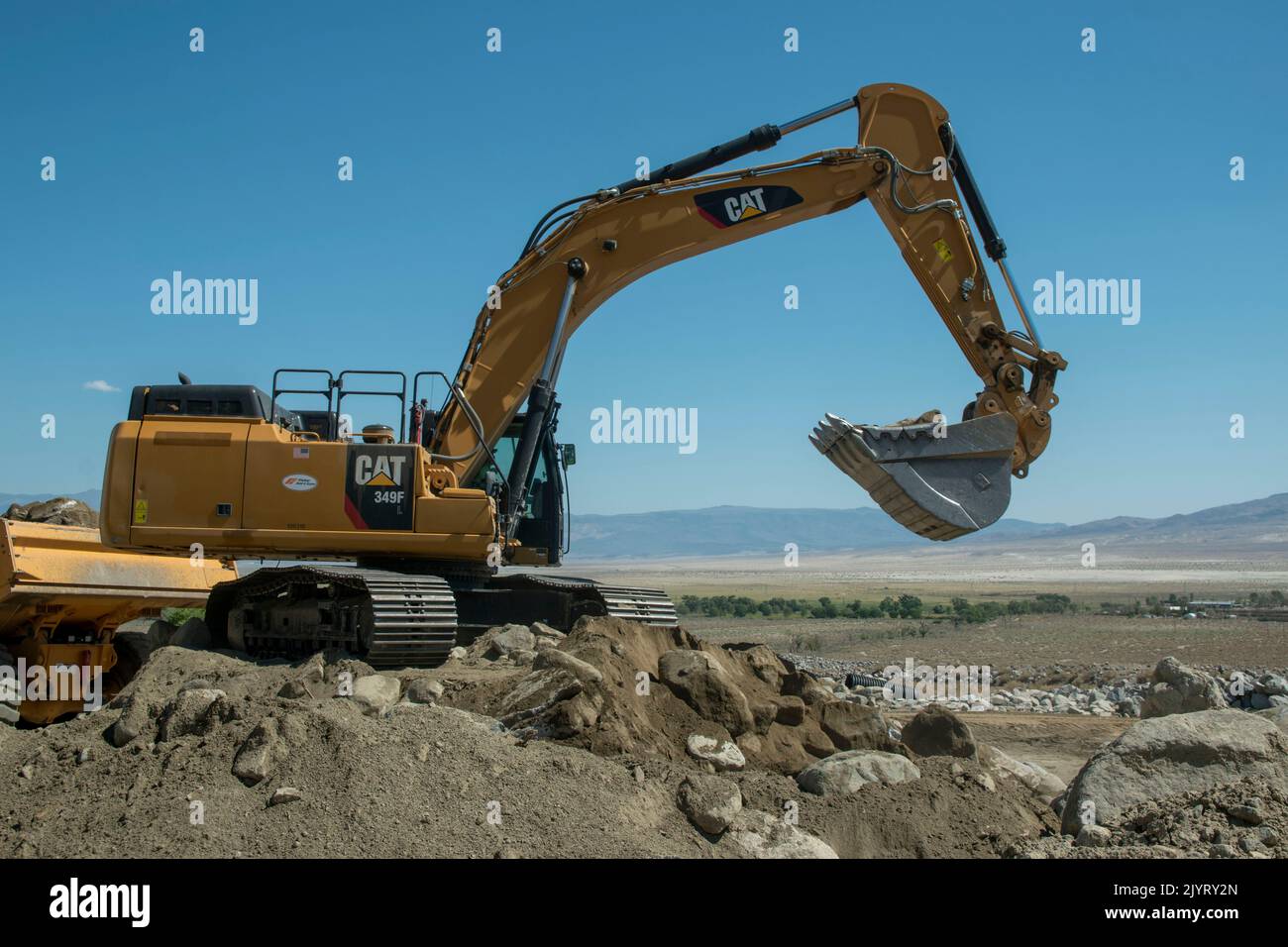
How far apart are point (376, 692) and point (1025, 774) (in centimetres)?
479

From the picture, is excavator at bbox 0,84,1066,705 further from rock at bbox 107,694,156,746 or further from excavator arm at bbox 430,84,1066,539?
rock at bbox 107,694,156,746

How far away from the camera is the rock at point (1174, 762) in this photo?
7371 mm

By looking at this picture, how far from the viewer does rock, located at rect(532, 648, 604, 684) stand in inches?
338

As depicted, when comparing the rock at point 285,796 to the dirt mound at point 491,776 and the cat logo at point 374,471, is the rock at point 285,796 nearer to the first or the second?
the dirt mound at point 491,776

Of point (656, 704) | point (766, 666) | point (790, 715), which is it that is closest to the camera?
point (656, 704)

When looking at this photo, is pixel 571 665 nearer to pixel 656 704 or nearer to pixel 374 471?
pixel 656 704

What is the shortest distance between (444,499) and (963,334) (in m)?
5.11

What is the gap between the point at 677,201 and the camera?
12.1 m

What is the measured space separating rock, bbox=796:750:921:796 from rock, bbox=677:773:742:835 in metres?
0.60

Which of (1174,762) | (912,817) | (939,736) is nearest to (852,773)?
(912,817)

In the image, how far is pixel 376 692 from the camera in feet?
29.7

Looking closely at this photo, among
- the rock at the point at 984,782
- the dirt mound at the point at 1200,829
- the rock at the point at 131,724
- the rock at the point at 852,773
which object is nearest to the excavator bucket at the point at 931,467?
the rock at the point at 984,782

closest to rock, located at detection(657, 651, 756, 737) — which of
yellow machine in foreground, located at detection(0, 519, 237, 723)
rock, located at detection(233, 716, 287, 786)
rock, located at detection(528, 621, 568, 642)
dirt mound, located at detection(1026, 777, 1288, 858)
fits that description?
dirt mound, located at detection(1026, 777, 1288, 858)
